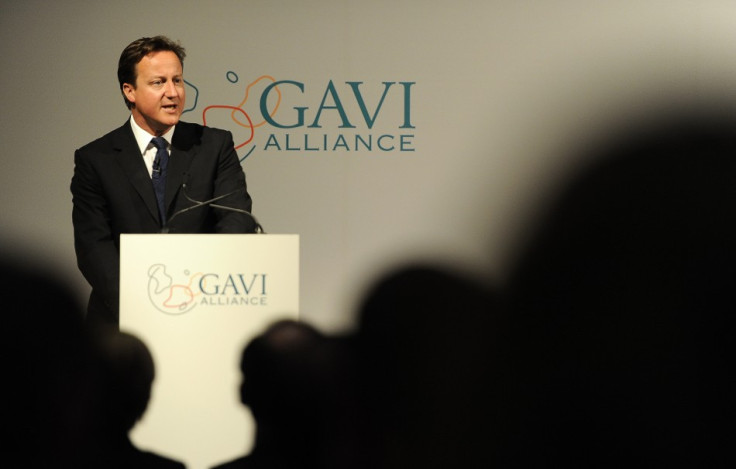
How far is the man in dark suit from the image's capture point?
3.25m

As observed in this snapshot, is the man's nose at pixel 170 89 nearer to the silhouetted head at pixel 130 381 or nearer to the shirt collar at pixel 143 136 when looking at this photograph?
the shirt collar at pixel 143 136

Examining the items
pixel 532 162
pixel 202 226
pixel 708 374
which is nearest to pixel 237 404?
pixel 202 226

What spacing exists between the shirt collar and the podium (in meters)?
1.14

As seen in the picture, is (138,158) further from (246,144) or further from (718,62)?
(718,62)

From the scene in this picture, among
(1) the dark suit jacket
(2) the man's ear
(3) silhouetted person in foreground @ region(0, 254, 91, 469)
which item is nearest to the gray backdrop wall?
(3) silhouetted person in foreground @ region(0, 254, 91, 469)

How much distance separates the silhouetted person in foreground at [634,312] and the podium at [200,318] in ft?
5.45

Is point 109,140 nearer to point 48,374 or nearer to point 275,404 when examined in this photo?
point 48,374

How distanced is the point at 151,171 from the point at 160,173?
0.04 m

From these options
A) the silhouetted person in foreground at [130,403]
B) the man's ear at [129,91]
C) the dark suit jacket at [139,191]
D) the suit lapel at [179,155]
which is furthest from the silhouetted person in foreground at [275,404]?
the man's ear at [129,91]

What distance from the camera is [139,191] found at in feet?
10.6

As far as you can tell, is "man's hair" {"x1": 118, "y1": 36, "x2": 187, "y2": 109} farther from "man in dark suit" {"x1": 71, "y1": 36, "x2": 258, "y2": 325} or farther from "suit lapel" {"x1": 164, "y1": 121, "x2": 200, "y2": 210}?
"suit lapel" {"x1": 164, "y1": 121, "x2": 200, "y2": 210}

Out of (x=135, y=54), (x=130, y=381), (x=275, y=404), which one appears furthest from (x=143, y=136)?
(x=275, y=404)

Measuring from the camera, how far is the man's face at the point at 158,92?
3363 mm

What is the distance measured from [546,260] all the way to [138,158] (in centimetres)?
183
